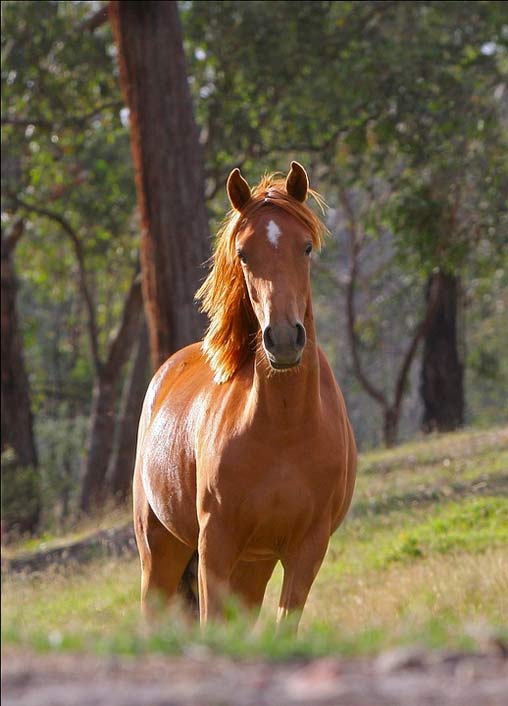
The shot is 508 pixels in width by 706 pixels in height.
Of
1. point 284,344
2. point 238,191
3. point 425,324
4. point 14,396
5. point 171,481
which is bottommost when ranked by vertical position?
point 171,481

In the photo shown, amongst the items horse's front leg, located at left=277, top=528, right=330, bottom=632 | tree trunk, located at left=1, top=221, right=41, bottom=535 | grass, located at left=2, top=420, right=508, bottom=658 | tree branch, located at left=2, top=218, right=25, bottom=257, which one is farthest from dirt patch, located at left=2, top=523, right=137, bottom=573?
tree branch, located at left=2, top=218, right=25, bottom=257

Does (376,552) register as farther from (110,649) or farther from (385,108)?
(385,108)

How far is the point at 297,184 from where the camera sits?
6.36 meters

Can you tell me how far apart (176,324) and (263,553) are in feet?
22.1

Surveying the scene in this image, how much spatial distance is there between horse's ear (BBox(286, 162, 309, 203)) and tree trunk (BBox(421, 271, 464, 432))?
1725 centimetres

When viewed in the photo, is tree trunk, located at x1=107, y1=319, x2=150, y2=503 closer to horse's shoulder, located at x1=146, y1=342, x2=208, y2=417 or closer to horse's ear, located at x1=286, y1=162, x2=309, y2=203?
horse's shoulder, located at x1=146, y1=342, x2=208, y2=417

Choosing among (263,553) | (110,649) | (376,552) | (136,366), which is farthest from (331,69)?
(110,649)

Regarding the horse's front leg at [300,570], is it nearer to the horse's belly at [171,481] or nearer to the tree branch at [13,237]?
the horse's belly at [171,481]

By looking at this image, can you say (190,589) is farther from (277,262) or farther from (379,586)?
(277,262)

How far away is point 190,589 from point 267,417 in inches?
76.8

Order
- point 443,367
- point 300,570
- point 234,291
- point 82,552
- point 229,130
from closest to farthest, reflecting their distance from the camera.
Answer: point 300,570, point 234,291, point 82,552, point 229,130, point 443,367

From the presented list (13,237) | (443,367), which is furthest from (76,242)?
(443,367)

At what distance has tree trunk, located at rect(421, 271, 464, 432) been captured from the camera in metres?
23.5

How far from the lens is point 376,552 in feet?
35.7
